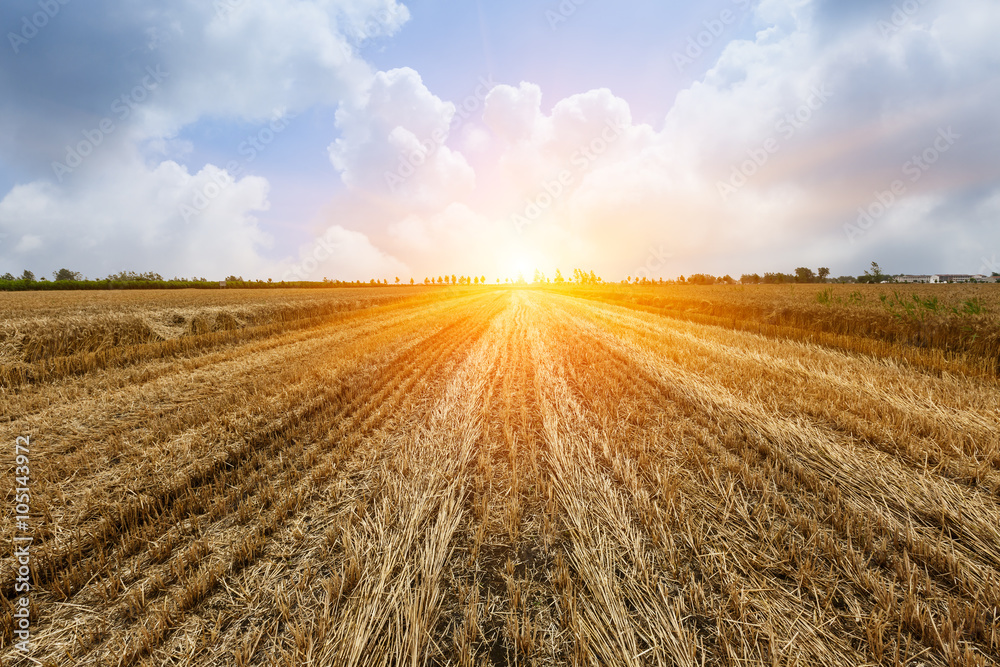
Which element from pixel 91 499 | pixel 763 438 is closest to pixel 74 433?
pixel 91 499

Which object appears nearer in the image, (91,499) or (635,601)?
(635,601)

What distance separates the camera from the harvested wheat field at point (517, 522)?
1891mm

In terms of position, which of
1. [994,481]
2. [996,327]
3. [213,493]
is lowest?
[213,493]

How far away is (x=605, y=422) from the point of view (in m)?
4.59

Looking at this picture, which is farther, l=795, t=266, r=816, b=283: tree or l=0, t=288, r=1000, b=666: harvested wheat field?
l=795, t=266, r=816, b=283: tree

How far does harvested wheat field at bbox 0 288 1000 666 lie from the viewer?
189 cm

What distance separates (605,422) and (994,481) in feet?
11.1

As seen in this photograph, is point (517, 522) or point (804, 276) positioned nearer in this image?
point (517, 522)

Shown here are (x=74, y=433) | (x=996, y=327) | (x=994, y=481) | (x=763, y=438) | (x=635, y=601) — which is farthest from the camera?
(x=996, y=327)

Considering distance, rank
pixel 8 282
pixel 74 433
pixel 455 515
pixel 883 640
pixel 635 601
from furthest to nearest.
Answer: pixel 8 282 < pixel 74 433 < pixel 455 515 < pixel 635 601 < pixel 883 640

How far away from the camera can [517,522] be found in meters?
2.79

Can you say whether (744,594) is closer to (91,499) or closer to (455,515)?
(455,515)

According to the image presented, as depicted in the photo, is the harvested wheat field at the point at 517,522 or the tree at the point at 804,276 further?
the tree at the point at 804,276

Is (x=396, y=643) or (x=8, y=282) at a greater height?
(x=8, y=282)
